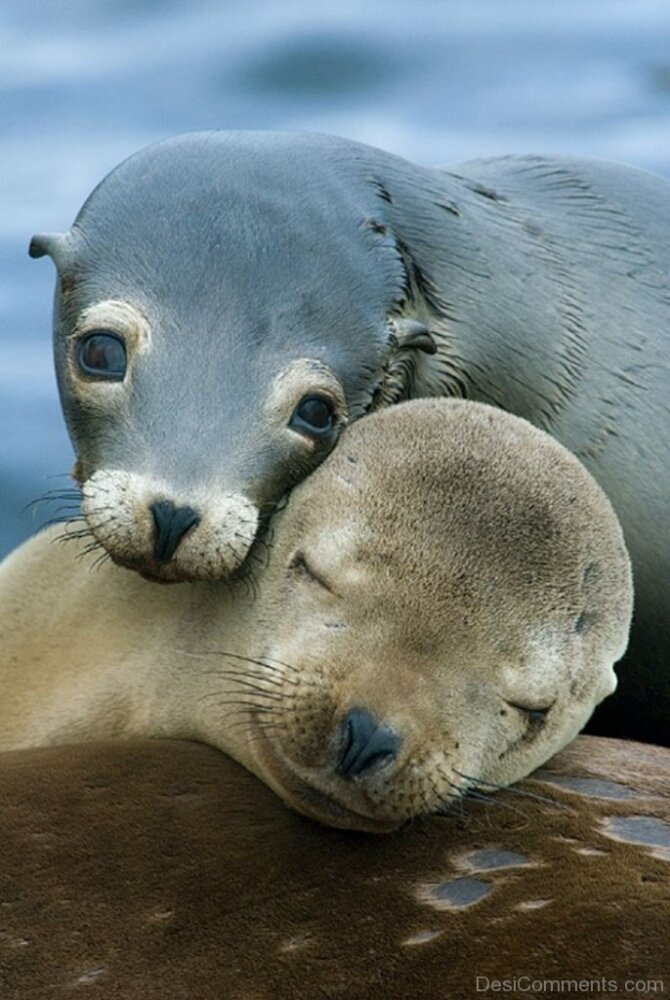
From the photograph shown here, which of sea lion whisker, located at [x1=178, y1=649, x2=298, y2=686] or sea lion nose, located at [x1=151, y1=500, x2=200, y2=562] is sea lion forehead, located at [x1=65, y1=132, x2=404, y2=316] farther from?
sea lion whisker, located at [x1=178, y1=649, x2=298, y2=686]

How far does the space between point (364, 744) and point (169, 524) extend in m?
0.74

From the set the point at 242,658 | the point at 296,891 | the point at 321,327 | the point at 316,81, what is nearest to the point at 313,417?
the point at 321,327

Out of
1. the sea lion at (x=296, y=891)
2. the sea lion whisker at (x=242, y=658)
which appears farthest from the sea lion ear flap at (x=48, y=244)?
the sea lion at (x=296, y=891)

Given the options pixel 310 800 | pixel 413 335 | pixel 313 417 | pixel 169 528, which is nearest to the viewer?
pixel 310 800

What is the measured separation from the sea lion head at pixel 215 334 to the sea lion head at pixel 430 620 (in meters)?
0.20

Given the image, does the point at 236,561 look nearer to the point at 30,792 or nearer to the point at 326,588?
the point at 326,588

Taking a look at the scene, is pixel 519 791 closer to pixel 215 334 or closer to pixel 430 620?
pixel 430 620

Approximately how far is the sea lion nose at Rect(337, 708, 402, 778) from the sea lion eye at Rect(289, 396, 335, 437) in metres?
1.01

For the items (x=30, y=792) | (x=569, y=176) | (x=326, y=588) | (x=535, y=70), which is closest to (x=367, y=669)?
(x=326, y=588)

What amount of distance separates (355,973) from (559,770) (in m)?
0.68

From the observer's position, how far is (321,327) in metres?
4.46

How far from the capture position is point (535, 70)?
10.0 m

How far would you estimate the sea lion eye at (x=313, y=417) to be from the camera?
4.29 meters

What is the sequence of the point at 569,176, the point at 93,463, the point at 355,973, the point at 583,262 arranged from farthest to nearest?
1. the point at 569,176
2. the point at 583,262
3. the point at 93,463
4. the point at 355,973
